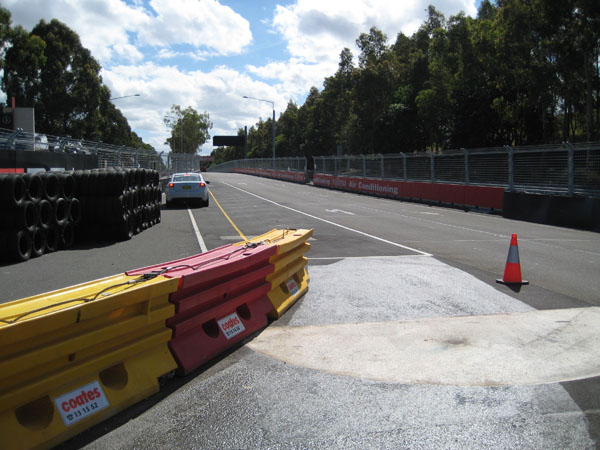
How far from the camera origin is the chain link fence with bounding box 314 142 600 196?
18438mm

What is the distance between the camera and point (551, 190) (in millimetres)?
19906

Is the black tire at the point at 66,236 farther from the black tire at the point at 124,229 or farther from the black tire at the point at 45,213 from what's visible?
the black tire at the point at 124,229

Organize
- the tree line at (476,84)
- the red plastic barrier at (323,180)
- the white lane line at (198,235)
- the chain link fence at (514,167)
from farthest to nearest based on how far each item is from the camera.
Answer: the red plastic barrier at (323,180) → the tree line at (476,84) → the chain link fence at (514,167) → the white lane line at (198,235)

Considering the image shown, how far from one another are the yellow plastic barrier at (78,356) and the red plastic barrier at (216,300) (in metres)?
0.21

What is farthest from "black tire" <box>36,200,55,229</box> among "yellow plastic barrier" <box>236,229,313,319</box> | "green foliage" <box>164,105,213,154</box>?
"green foliage" <box>164,105,213,154</box>

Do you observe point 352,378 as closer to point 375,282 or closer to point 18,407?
point 18,407

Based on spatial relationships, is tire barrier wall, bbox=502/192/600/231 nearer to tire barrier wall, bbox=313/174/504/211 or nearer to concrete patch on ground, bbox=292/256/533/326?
tire barrier wall, bbox=313/174/504/211

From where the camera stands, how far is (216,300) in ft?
17.4

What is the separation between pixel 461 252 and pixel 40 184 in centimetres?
877

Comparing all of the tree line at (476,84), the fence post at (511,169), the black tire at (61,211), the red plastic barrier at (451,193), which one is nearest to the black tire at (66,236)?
the black tire at (61,211)

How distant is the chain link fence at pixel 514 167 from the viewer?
1844cm

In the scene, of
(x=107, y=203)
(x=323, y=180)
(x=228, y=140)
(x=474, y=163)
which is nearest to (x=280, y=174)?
(x=323, y=180)

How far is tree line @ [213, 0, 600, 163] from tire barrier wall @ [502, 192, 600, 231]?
9795 mm

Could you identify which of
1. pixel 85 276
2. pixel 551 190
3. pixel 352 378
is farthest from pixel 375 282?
pixel 551 190
